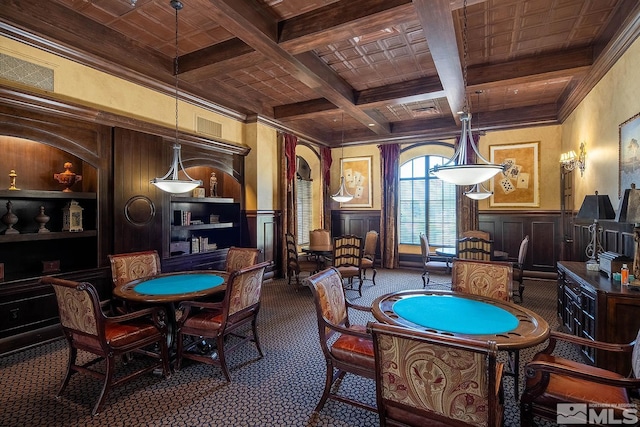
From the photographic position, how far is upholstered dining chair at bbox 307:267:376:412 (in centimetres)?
212

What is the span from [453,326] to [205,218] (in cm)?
481

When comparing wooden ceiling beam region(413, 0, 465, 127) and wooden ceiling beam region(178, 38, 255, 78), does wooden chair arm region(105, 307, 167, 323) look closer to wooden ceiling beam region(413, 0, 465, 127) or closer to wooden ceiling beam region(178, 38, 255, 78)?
wooden ceiling beam region(178, 38, 255, 78)

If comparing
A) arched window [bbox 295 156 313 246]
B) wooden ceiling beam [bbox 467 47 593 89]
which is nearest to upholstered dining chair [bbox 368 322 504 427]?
wooden ceiling beam [bbox 467 47 593 89]

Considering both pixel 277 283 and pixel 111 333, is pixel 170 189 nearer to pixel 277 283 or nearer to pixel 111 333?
pixel 111 333

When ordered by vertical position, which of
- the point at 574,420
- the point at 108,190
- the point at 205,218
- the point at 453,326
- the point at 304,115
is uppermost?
the point at 304,115

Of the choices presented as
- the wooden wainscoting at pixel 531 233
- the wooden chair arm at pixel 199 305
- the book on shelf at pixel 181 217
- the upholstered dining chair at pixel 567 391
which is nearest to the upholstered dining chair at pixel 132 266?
the wooden chair arm at pixel 199 305

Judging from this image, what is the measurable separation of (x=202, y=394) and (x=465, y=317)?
2.05m

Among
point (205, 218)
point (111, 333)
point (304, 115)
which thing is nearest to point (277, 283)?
point (205, 218)

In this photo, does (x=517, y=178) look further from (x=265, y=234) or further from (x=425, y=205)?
(x=265, y=234)

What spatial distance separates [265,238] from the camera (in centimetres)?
617


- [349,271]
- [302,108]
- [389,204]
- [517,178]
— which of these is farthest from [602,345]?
[389,204]

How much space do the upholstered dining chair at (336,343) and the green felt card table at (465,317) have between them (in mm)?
258

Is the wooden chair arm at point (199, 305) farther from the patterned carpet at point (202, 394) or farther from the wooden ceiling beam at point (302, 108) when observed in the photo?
the wooden ceiling beam at point (302, 108)

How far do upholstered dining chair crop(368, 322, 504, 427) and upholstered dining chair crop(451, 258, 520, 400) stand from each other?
1603 millimetres
